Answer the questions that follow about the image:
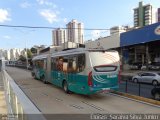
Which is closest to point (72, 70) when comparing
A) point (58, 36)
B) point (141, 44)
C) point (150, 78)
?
point (150, 78)

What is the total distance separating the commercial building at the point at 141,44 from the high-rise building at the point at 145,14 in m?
15.4

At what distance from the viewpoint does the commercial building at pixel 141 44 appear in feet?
114

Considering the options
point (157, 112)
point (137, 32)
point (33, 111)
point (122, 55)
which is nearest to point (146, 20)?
point (122, 55)

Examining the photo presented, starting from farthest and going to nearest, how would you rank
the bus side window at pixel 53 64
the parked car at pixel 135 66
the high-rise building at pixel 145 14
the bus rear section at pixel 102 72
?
1. the high-rise building at pixel 145 14
2. the parked car at pixel 135 66
3. the bus side window at pixel 53 64
4. the bus rear section at pixel 102 72

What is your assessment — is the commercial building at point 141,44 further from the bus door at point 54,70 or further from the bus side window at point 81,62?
the bus side window at point 81,62

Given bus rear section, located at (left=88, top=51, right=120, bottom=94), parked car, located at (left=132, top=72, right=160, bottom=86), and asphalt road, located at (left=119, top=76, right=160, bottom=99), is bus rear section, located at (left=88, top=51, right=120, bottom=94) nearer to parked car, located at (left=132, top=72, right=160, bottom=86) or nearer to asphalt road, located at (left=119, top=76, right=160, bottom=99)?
asphalt road, located at (left=119, top=76, right=160, bottom=99)

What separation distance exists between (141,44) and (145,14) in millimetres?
24414

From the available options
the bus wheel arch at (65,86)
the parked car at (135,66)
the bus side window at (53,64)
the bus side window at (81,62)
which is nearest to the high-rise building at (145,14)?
the parked car at (135,66)

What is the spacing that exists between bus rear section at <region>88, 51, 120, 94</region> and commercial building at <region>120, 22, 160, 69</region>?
2292 cm

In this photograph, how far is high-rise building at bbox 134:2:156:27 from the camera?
6134 centimetres

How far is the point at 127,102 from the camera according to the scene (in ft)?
38.4

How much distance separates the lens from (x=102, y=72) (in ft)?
41.1

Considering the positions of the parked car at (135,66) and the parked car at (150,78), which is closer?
the parked car at (150,78)

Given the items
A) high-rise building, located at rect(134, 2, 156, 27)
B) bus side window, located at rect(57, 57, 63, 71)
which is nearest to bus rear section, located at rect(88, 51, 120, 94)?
bus side window, located at rect(57, 57, 63, 71)
